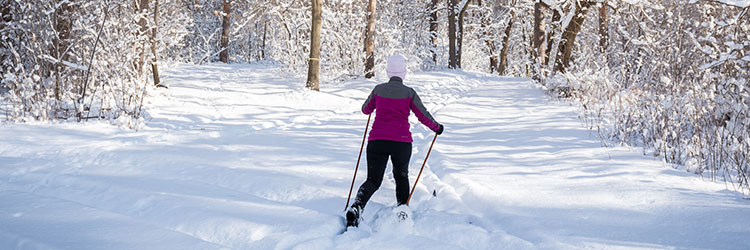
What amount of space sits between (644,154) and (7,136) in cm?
769

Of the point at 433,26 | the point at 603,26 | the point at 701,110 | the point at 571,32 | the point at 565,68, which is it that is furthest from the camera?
the point at 433,26

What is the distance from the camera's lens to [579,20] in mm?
11727

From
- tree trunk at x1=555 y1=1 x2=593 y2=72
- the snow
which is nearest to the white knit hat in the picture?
the snow

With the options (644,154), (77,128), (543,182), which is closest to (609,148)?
(644,154)

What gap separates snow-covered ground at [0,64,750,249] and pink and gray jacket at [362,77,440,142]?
2.08 feet

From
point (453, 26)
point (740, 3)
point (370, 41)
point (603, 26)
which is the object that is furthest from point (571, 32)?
point (453, 26)

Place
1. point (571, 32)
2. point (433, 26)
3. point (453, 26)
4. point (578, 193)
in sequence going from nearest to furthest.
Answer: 1. point (578, 193)
2. point (571, 32)
3. point (453, 26)
4. point (433, 26)

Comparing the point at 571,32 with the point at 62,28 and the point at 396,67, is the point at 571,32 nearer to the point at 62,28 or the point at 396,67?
the point at 396,67

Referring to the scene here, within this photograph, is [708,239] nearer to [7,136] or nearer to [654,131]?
[654,131]

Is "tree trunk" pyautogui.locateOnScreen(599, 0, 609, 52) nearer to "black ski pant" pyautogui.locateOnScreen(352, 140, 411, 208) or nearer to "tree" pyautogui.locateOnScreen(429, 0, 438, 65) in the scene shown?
"black ski pant" pyautogui.locateOnScreen(352, 140, 411, 208)

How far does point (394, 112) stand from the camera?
348cm

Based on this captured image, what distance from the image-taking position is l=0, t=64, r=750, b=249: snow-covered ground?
2.89 m

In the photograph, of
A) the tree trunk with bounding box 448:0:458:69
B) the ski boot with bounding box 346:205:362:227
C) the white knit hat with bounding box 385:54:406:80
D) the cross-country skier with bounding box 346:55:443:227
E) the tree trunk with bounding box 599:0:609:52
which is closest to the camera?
the ski boot with bounding box 346:205:362:227

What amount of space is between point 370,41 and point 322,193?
11336 millimetres
